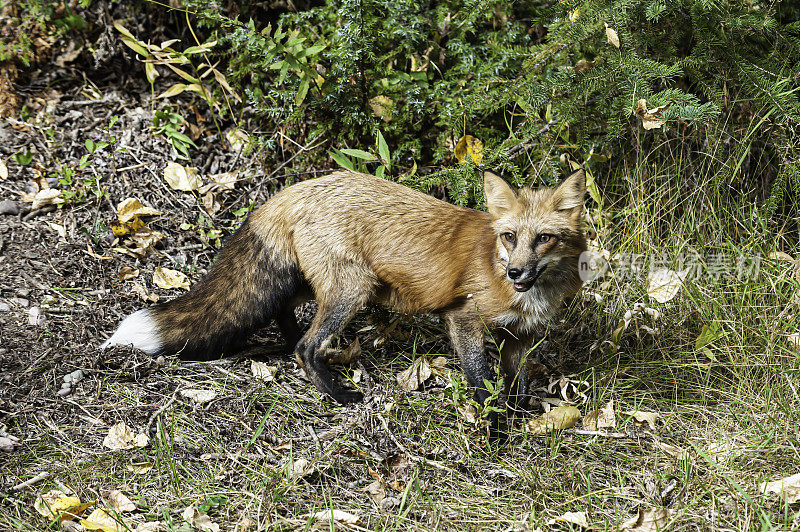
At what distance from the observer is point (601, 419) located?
13.4 ft

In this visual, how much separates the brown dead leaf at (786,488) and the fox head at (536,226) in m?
1.39

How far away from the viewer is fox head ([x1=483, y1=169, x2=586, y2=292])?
370 centimetres

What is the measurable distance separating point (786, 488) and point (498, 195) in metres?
1.93

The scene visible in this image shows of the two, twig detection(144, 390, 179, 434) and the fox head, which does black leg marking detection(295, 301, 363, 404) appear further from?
the fox head

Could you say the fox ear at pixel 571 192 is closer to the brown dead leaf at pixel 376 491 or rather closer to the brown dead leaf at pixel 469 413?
the brown dead leaf at pixel 469 413

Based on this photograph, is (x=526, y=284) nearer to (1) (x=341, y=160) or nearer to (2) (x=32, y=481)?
(1) (x=341, y=160)

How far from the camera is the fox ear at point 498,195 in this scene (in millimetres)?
3857

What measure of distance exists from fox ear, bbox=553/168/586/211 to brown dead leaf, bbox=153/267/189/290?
2628 millimetres

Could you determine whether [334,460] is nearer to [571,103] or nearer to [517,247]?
[517,247]

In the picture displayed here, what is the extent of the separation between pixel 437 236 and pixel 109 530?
2.29 meters

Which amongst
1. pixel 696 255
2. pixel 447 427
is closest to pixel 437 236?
pixel 447 427

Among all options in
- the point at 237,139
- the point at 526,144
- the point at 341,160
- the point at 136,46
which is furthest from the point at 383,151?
the point at 136,46

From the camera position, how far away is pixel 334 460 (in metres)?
3.62

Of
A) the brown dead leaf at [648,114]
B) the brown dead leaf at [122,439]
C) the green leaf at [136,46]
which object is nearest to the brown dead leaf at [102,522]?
the brown dead leaf at [122,439]
